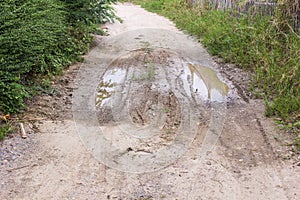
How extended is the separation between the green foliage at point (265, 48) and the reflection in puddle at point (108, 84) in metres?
1.94

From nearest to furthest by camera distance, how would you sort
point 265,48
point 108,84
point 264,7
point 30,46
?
point 30,46 → point 108,84 → point 265,48 → point 264,7

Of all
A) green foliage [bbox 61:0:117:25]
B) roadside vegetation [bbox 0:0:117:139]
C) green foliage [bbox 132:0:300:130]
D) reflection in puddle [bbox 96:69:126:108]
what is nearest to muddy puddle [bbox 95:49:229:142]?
reflection in puddle [bbox 96:69:126:108]

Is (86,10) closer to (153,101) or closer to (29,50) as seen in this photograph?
(29,50)

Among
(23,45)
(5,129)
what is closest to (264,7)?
(23,45)

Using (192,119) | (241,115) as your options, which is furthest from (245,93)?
(192,119)

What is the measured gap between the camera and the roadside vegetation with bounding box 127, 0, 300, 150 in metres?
4.55

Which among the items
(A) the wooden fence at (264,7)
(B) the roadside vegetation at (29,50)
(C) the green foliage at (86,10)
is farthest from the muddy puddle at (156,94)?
(A) the wooden fence at (264,7)

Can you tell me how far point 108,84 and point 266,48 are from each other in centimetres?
261

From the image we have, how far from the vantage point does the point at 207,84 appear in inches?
221

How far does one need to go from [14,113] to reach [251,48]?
3924 mm

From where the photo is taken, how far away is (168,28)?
9.53 m

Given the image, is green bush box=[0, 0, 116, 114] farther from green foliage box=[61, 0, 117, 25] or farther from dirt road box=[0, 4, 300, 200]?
dirt road box=[0, 4, 300, 200]

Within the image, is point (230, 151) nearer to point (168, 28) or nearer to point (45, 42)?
point (45, 42)

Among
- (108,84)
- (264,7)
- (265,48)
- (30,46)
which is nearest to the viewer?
(30,46)
